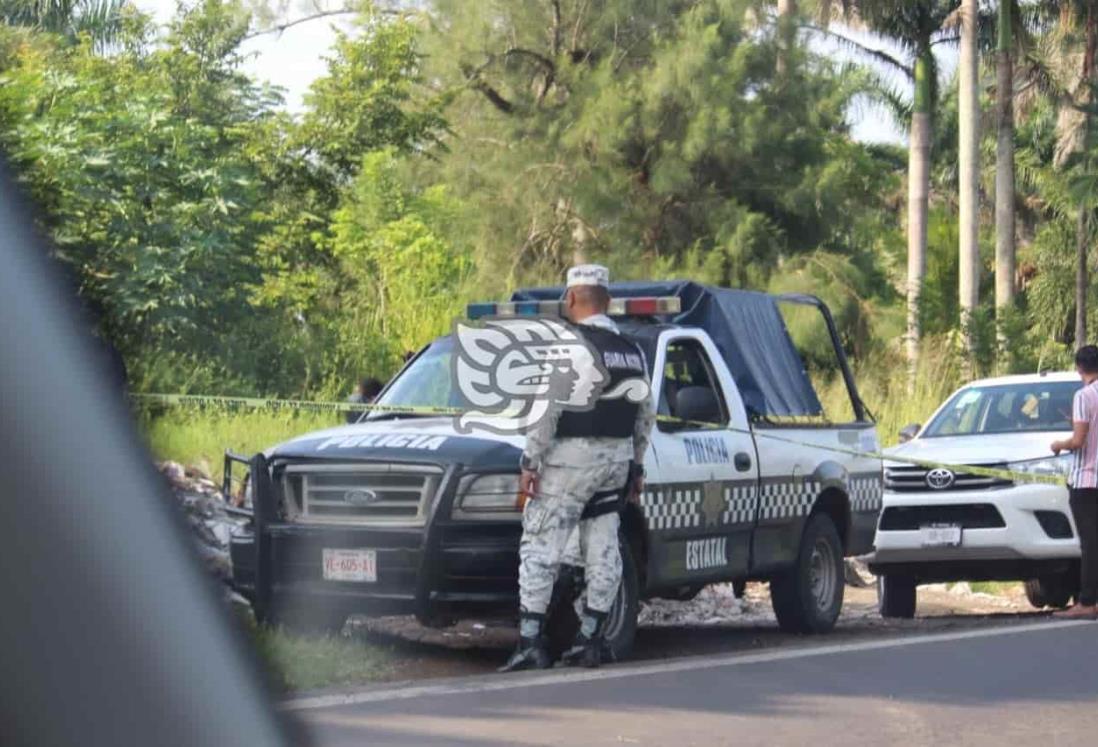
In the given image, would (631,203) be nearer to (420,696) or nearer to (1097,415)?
(1097,415)

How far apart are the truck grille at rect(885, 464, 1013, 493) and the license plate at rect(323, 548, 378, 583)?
18.2ft

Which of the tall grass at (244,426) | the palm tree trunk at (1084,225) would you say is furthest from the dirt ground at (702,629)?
the palm tree trunk at (1084,225)

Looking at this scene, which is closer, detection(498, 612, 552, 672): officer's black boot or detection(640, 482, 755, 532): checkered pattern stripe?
detection(498, 612, 552, 672): officer's black boot

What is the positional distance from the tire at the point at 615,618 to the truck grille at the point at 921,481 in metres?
4.36

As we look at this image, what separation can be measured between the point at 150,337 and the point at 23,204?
619 inches

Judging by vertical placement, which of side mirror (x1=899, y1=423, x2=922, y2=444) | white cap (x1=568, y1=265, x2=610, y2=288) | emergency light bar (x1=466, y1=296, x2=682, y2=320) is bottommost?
side mirror (x1=899, y1=423, x2=922, y2=444)

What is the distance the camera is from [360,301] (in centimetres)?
2586

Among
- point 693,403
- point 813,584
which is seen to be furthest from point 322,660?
point 813,584

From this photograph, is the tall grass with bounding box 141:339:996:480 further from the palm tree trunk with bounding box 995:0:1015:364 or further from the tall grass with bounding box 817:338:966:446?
the palm tree trunk with bounding box 995:0:1015:364

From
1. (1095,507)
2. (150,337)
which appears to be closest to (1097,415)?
(1095,507)

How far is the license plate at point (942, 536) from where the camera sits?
13.1m

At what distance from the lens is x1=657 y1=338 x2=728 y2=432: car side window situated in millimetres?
10211

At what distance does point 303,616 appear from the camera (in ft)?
31.1

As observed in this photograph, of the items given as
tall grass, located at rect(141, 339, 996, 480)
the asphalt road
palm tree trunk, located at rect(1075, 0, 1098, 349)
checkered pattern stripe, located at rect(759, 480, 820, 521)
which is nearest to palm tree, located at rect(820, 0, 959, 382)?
palm tree trunk, located at rect(1075, 0, 1098, 349)
